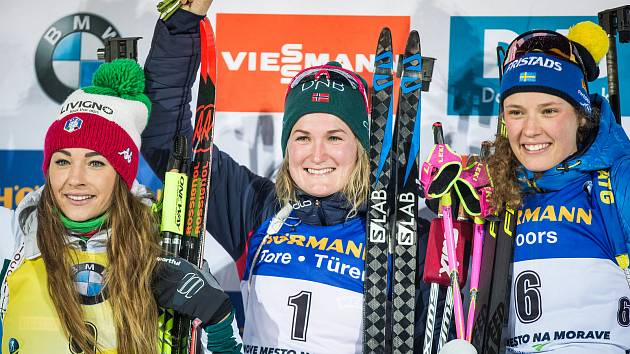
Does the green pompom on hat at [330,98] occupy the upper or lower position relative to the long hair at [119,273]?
upper

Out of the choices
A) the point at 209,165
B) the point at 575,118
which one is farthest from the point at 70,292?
the point at 575,118

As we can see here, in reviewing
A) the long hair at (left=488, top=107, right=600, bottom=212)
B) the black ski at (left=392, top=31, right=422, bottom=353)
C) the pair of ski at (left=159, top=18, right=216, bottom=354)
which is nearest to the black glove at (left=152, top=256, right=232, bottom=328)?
the pair of ski at (left=159, top=18, right=216, bottom=354)

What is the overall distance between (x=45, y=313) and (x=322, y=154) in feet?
3.88

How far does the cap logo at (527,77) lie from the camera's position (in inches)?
120

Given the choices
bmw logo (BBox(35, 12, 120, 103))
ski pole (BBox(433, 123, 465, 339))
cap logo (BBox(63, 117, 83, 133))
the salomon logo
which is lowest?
the salomon logo

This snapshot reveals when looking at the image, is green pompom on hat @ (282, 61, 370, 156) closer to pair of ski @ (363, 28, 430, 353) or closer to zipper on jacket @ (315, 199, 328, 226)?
pair of ski @ (363, 28, 430, 353)

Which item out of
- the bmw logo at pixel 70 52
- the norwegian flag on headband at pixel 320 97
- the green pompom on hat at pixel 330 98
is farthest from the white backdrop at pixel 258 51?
the norwegian flag on headband at pixel 320 97

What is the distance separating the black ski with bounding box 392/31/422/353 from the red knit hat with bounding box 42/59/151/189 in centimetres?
104

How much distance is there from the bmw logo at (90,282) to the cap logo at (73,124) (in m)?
0.49

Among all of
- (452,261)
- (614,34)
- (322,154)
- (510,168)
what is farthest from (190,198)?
(614,34)

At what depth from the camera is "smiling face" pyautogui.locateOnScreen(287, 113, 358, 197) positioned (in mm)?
3314

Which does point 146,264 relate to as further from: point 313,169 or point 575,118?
point 575,118

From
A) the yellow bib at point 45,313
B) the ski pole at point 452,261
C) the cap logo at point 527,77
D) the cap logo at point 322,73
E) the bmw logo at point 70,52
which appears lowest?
the yellow bib at point 45,313

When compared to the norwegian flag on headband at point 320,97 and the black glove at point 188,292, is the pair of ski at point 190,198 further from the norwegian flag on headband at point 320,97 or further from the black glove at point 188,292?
the norwegian flag on headband at point 320,97
